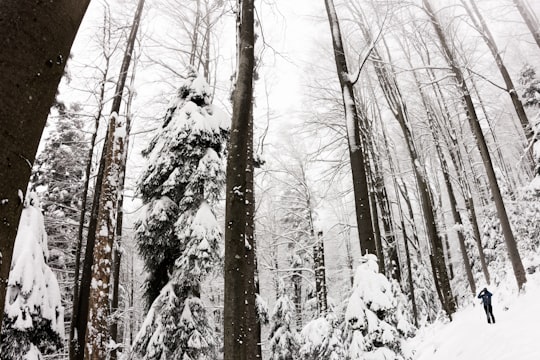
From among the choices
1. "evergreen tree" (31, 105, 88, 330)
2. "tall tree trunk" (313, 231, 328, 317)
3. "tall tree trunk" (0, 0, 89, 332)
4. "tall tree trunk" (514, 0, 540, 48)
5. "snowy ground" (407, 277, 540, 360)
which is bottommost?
"snowy ground" (407, 277, 540, 360)

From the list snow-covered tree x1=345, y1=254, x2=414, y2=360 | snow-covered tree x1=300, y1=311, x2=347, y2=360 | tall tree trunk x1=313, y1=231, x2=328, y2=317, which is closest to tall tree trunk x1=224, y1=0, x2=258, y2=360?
snow-covered tree x1=345, y1=254, x2=414, y2=360

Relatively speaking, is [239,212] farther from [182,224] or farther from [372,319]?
[182,224]

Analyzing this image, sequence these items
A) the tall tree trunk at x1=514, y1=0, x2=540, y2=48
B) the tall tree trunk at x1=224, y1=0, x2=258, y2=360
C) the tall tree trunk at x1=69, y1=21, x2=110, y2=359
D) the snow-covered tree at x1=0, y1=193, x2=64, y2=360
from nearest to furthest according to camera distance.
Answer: the tall tree trunk at x1=224, y1=0, x2=258, y2=360
the snow-covered tree at x1=0, y1=193, x2=64, y2=360
the tall tree trunk at x1=69, y1=21, x2=110, y2=359
the tall tree trunk at x1=514, y1=0, x2=540, y2=48

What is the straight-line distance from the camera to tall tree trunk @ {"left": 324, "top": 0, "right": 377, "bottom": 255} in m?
7.32

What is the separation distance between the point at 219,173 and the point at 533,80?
14.1 meters

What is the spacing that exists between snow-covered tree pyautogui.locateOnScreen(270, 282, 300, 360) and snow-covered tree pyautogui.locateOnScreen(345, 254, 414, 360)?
11.2 meters

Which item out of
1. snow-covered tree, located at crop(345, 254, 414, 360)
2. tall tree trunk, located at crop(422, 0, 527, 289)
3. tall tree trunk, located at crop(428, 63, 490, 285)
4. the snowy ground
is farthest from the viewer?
tall tree trunk, located at crop(428, 63, 490, 285)

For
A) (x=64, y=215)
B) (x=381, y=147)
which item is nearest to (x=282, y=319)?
(x=381, y=147)

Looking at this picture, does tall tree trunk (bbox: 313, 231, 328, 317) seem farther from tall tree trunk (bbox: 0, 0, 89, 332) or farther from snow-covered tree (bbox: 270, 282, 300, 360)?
tall tree trunk (bbox: 0, 0, 89, 332)

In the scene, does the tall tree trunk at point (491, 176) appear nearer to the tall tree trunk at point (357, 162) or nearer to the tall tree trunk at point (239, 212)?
the tall tree trunk at point (357, 162)

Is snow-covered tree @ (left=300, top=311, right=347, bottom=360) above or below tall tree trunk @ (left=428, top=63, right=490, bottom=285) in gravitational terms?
below

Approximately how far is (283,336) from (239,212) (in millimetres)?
14194

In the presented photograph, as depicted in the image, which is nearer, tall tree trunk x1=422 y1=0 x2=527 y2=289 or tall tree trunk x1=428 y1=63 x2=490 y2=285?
tall tree trunk x1=422 y1=0 x2=527 y2=289

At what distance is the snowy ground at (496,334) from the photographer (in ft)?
25.4
